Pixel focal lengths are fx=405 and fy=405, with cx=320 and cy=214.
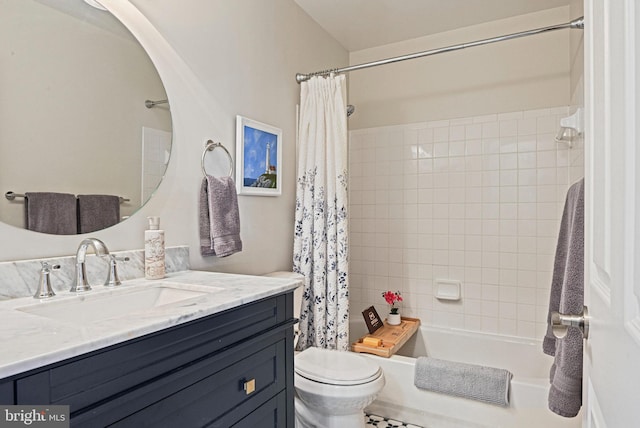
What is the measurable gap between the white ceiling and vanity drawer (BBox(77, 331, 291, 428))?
2161 mm

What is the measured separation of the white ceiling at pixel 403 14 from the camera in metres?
2.56

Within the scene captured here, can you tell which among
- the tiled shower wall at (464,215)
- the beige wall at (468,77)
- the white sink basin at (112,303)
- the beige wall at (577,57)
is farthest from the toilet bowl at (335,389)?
the beige wall at (468,77)

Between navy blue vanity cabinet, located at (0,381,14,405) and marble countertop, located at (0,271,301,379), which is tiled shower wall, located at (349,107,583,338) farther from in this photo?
navy blue vanity cabinet, located at (0,381,14,405)

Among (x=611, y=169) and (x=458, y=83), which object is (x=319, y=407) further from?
(x=458, y=83)

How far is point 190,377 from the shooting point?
982 mm

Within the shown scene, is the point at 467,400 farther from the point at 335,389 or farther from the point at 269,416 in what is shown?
the point at 269,416

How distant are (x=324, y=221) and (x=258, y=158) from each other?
539 mm

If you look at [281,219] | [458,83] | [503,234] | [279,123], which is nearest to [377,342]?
[281,219]

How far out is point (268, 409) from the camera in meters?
1.26

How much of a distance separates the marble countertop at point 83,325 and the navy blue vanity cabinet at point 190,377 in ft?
0.08

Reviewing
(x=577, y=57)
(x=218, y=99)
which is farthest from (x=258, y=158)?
(x=577, y=57)

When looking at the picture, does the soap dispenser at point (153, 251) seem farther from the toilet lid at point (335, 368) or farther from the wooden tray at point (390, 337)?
the wooden tray at point (390, 337)

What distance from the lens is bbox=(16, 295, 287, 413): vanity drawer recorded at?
717 millimetres

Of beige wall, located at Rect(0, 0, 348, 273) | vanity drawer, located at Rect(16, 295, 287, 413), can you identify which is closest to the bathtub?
beige wall, located at Rect(0, 0, 348, 273)
